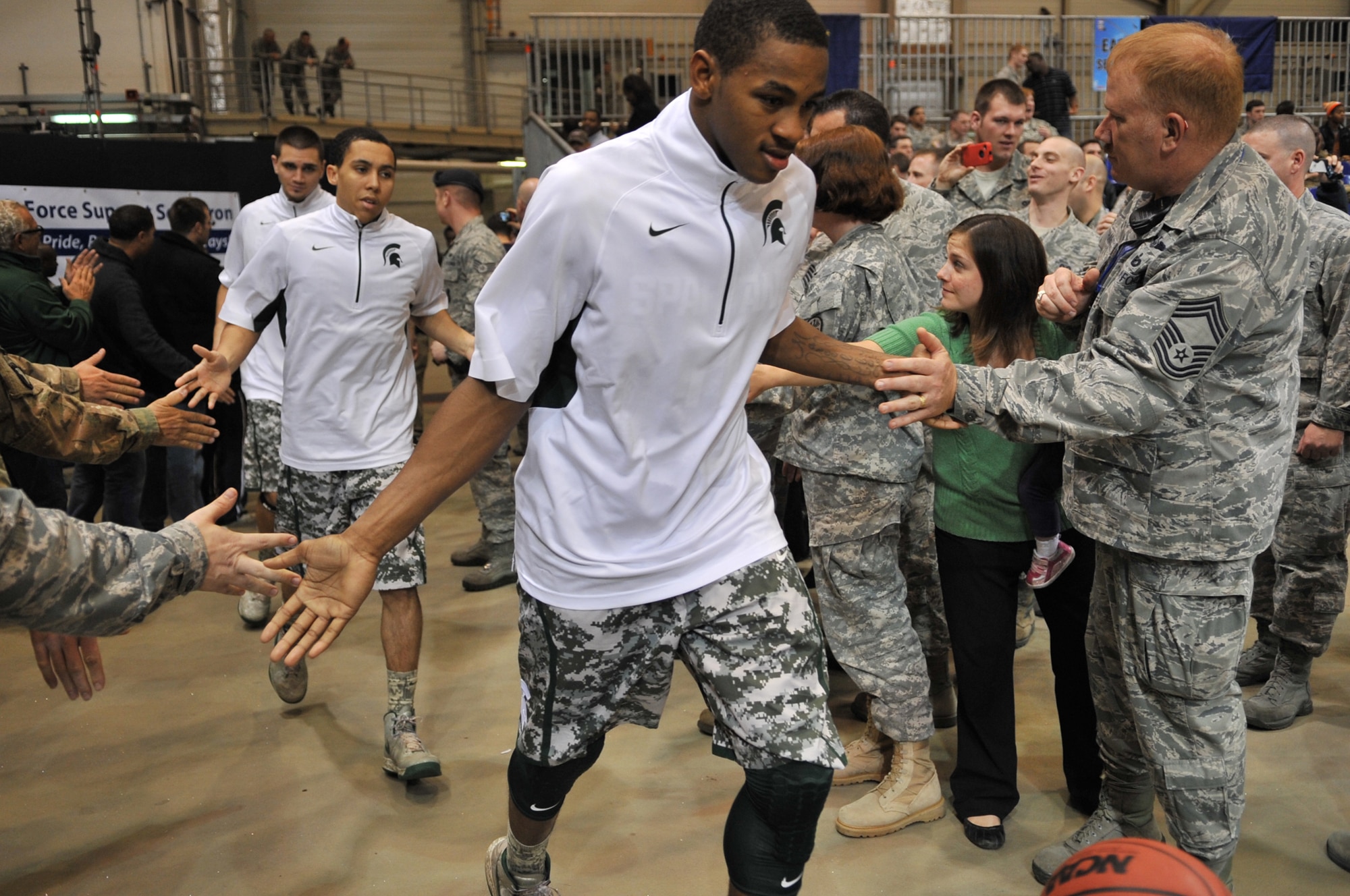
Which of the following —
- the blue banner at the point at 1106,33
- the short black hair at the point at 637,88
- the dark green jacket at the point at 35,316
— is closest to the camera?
the dark green jacket at the point at 35,316

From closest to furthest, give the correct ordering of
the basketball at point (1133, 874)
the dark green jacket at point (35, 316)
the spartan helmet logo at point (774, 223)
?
the basketball at point (1133, 874) → the spartan helmet logo at point (774, 223) → the dark green jacket at point (35, 316)

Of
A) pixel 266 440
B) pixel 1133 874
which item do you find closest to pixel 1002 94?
pixel 266 440

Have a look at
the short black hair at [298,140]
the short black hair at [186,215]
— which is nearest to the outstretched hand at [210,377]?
the short black hair at [298,140]

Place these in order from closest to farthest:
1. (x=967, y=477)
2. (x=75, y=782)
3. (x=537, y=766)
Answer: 1. (x=537, y=766)
2. (x=967, y=477)
3. (x=75, y=782)

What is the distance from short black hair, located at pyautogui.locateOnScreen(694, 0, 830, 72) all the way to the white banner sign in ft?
21.1

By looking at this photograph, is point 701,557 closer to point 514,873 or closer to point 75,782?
point 514,873

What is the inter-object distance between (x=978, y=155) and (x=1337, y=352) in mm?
2269

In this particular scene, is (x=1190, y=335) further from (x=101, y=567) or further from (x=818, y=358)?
(x=101, y=567)

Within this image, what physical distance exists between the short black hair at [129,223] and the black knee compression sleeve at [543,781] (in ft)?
16.3

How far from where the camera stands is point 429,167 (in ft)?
55.6

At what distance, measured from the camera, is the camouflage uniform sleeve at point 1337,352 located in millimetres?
3398

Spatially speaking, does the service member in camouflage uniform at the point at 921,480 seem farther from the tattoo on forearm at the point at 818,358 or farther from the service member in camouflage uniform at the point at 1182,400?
the service member in camouflage uniform at the point at 1182,400

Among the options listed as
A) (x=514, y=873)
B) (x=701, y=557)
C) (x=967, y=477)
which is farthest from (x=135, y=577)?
(x=967, y=477)

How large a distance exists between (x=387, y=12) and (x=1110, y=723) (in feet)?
65.6
